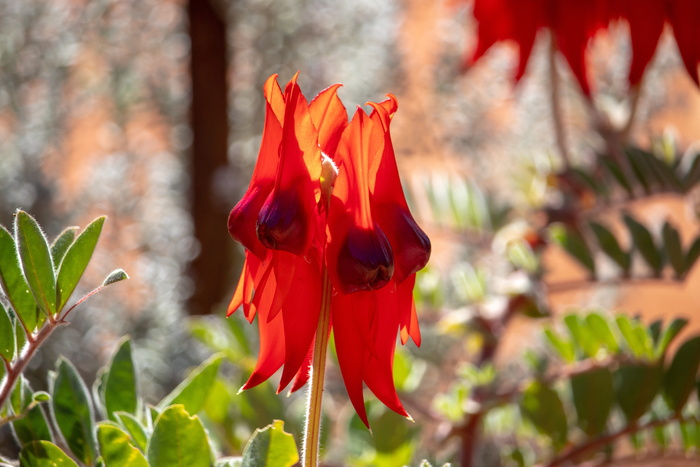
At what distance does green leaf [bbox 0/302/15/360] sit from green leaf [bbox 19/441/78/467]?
0.04 meters

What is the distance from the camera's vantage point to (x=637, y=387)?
0.65m

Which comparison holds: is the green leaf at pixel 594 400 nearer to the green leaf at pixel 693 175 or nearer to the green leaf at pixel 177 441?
the green leaf at pixel 693 175

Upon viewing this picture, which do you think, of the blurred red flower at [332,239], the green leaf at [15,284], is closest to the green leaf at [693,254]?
the blurred red flower at [332,239]

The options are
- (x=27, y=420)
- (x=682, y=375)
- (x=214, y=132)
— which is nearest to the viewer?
(x=27, y=420)

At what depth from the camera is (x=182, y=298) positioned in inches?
59.4

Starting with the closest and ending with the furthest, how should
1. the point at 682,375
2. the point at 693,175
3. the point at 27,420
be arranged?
the point at 27,420, the point at 682,375, the point at 693,175

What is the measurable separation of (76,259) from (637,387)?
0.47 metres

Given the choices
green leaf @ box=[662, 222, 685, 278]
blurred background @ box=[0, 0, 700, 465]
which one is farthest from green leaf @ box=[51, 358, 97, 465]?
blurred background @ box=[0, 0, 700, 465]

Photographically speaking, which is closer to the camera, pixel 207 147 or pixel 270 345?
pixel 270 345

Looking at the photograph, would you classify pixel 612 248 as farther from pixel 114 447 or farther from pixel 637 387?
pixel 114 447

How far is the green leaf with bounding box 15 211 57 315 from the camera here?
1.06ft

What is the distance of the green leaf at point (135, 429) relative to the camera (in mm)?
385

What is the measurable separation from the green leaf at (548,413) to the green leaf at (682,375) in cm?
9

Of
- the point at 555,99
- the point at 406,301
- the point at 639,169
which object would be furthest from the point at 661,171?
the point at 406,301
